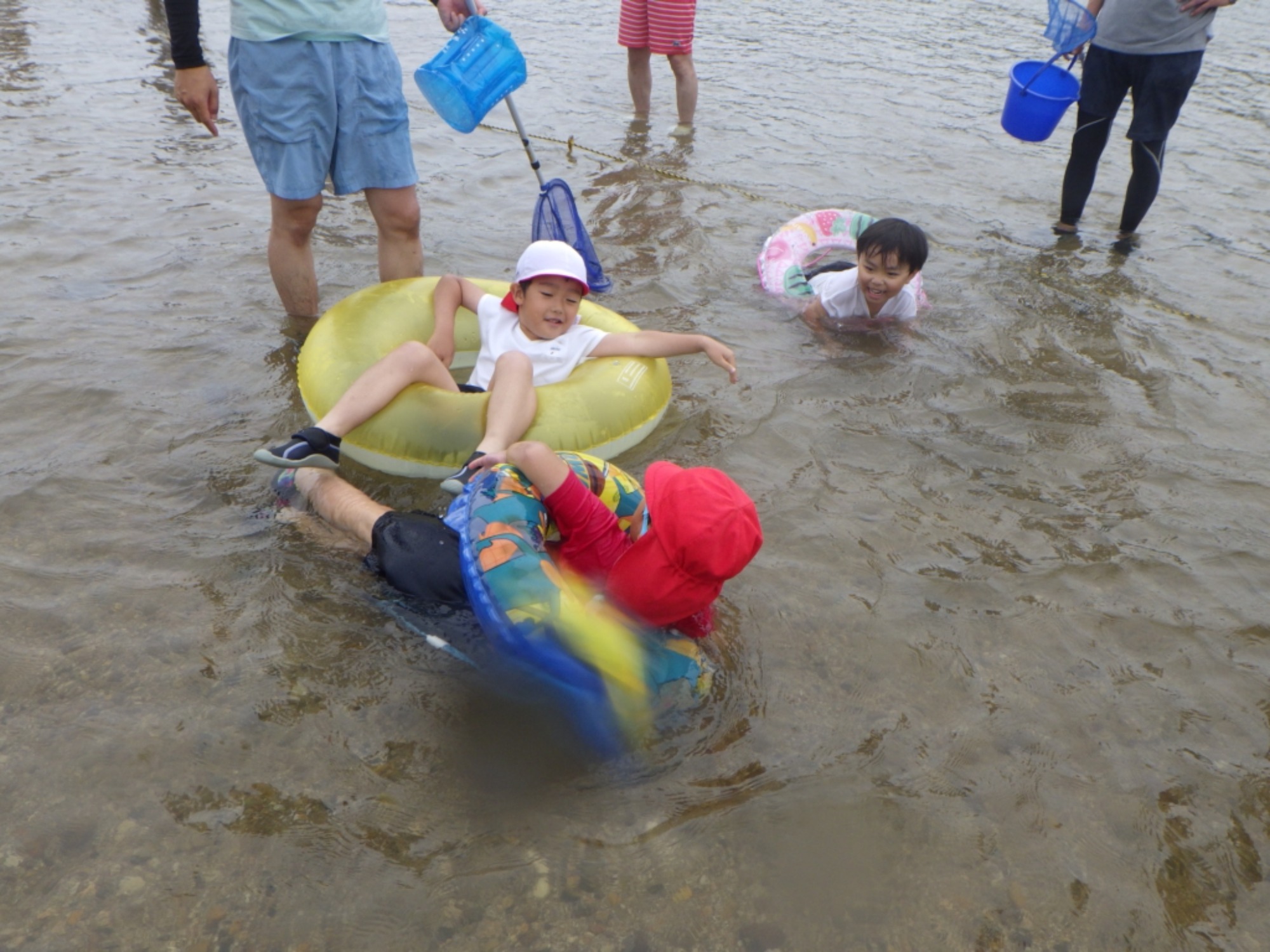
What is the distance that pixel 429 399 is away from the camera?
11.0ft

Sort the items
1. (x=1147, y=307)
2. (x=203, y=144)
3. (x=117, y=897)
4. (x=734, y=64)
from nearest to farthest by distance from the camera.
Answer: (x=117, y=897) → (x=1147, y=307) → (x=203, y=144) → (x=734, y=64)

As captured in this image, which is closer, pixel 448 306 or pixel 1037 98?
pixel 448 306

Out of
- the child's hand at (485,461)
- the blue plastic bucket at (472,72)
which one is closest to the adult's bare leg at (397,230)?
the blue plastic bucket at (472,72)

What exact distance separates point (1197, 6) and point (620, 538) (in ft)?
15.1

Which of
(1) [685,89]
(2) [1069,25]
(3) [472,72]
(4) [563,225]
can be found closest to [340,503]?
(3) [472,72]

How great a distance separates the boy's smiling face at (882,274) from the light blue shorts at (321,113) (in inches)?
87.8

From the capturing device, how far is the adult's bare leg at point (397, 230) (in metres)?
4.00

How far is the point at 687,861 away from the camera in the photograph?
2.15m

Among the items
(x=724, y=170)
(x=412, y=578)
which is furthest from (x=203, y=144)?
(x=412, y=578)

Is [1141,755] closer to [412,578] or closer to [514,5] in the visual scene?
[412,578]

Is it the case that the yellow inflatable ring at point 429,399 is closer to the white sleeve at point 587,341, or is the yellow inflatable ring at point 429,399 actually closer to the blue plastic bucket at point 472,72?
the white sleeve at point 587,341

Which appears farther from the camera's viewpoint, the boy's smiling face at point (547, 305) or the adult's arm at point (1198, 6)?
the adult's arm at point (1198, 6)

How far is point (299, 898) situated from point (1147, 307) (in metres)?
5.05

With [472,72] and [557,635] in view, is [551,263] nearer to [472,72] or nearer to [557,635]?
[472,72]
